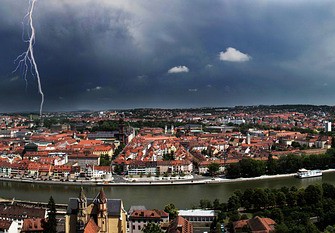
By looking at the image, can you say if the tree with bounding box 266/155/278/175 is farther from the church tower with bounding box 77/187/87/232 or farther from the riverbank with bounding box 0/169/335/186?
the church tower with bounding box 77/187/87/232

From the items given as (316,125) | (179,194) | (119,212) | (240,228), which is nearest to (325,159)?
(179,194)

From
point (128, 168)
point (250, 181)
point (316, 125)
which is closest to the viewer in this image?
point (250, 181)

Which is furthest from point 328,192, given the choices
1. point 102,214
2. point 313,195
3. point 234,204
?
point 102,214

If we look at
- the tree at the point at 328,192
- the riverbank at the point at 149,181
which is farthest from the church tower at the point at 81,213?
the riverbank at the point at 149,181

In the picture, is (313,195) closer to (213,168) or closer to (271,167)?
(271,167)

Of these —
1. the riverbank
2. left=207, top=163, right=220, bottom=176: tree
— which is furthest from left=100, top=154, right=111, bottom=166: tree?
left=207, top=163, right=220, bottom=176: tree

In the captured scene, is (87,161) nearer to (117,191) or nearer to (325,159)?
(117,191)
